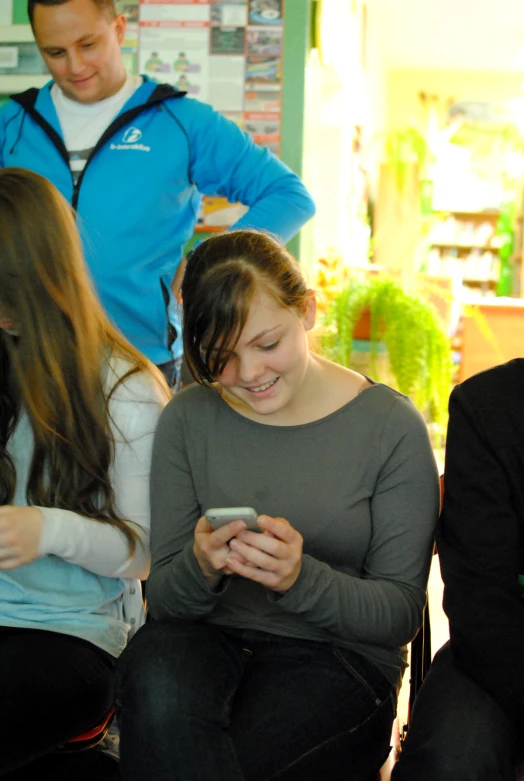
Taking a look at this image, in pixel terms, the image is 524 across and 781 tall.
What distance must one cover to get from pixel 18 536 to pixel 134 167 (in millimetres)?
909

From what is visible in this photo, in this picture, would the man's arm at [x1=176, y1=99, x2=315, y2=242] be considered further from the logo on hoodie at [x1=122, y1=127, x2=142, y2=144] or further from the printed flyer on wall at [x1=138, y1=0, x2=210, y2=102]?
the printed flyer on wall at [x1=138, y1=0, x2=210, y2=102]

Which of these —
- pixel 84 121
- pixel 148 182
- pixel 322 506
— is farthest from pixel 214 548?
pixel 84 121

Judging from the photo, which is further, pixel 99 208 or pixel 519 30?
pixel 519 30

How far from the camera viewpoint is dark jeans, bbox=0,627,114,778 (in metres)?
1.17

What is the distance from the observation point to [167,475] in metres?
1.35

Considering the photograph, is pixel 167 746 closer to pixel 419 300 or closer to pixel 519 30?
pixel 419 300

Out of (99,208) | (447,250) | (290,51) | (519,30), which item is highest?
(519,30)

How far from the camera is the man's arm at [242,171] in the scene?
1868 millimetres

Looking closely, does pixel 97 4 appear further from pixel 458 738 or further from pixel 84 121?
pixel 458 738

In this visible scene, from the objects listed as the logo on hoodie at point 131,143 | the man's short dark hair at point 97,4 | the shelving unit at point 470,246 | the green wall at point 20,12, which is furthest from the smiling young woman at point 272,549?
the shelving unit at point 470,246

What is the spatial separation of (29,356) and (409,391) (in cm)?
178

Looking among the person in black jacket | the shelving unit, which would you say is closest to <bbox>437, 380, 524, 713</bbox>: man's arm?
the person in black jacket

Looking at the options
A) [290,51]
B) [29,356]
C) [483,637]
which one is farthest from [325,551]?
[290,51]

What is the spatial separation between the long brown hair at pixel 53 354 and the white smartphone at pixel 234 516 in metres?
0.26
